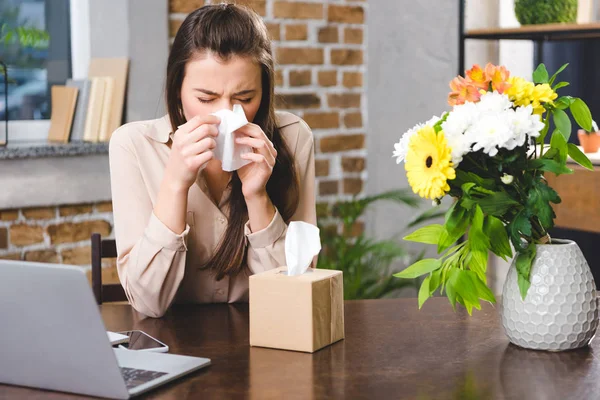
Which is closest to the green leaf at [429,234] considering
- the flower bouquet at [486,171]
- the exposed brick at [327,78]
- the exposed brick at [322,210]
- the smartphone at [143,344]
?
the flower bouquet at [486,171]

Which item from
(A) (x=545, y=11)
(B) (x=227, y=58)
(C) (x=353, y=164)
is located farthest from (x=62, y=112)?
(A) (x=545, y=11)

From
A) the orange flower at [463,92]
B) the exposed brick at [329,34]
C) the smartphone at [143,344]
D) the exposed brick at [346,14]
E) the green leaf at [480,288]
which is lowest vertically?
the smartphone at [143,344]

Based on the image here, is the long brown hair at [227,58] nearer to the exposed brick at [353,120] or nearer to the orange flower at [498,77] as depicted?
the orange flower at [498,77]

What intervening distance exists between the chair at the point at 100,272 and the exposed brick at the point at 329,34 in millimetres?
1638

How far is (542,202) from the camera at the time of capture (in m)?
1.17

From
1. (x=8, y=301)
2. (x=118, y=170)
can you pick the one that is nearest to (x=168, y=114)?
(x=118, y=170)

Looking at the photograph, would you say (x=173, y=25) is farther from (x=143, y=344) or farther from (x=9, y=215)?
(x=143, y=344)

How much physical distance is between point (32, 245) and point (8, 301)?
1732 mm

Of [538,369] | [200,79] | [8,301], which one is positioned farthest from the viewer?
[200,79]

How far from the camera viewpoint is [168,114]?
1803 millimetres

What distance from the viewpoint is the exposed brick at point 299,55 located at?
314 centimetres

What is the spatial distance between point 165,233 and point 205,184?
28 centimetres

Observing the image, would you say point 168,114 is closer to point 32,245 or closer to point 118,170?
point 118,170

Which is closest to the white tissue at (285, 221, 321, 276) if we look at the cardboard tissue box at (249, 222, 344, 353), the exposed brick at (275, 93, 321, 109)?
the cardboard tissue box at (249, 222, 344, 353)
